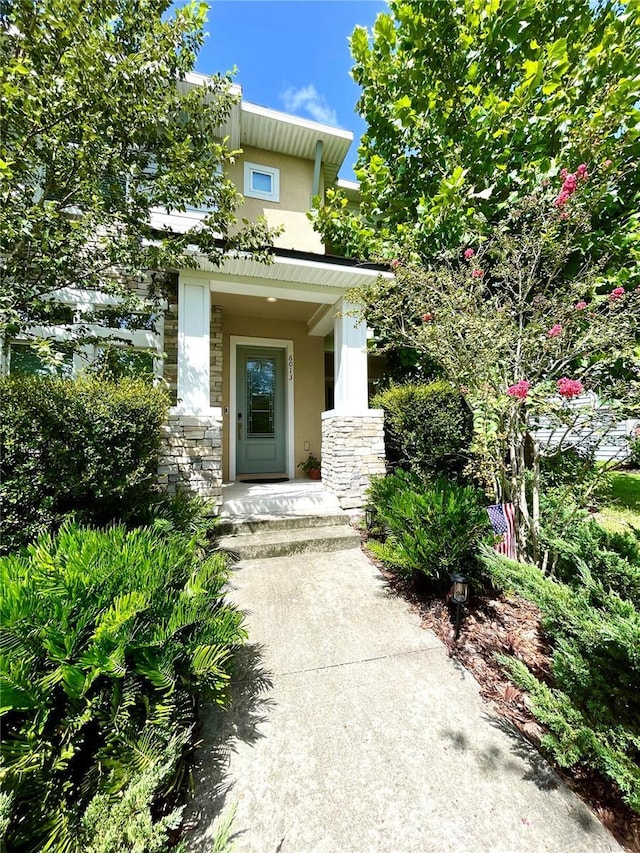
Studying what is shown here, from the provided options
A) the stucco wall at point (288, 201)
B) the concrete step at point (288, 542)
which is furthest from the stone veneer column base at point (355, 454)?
the stucco wall at point (288, 201)

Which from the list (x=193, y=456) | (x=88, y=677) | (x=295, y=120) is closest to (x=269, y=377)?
(x=193, y=456)

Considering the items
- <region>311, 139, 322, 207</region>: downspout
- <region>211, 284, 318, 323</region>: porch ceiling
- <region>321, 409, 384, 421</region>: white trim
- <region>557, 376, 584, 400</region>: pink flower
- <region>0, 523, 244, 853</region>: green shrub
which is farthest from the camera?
<region>311, 139, 322, 207</region>: downspout

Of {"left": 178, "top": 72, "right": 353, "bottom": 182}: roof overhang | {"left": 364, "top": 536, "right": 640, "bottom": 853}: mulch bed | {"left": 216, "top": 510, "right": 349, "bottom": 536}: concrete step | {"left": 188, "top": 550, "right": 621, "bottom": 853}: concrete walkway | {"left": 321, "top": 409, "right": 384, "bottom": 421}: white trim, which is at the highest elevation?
{"left": 178, "top": 72, "right": 353, "bottom": 182}: roof overhang

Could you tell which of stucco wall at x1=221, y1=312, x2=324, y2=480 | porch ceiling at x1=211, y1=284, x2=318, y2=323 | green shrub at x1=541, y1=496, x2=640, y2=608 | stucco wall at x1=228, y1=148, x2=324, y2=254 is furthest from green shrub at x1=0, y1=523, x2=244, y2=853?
stucco wall at x1=228, y1=148, x2=324, y2=254

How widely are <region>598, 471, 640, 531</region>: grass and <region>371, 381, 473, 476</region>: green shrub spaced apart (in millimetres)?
1758

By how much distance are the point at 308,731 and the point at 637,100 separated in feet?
26.4

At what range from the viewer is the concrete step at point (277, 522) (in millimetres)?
4297

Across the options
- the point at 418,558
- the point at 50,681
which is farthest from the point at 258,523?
the point at 50,681

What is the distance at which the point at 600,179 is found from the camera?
4.16 metres

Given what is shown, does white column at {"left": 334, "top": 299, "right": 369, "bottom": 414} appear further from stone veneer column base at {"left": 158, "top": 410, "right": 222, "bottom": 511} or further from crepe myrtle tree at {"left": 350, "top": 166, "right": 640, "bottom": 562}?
stone veneer column base at {"left": 158, "top": 410, "right": 222, "bottom": 511}

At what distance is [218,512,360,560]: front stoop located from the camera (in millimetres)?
4074

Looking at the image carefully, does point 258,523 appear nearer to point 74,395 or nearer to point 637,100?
point 74,395

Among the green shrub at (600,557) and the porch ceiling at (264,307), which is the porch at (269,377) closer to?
the porch ceiling at (264,307)

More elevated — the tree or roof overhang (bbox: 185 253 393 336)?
the tree
